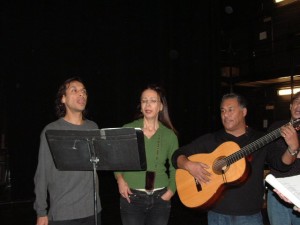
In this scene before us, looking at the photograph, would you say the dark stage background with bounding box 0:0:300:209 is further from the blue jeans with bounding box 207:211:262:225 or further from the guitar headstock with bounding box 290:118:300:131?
the guitar headstock with bounding box 290:118:300:131

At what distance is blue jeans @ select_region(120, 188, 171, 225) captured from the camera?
2576 millimetres

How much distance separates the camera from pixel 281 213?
2.83 metres

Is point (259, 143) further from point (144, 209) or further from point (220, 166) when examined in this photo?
point (144, 209)

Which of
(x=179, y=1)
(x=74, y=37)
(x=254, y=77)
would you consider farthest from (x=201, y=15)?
(x=74, y=37)

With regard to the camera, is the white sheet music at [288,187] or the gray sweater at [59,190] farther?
the gray sweater at [59,190]

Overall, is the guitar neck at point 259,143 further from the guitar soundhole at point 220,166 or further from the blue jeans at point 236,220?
the blue jeans at point 236,220

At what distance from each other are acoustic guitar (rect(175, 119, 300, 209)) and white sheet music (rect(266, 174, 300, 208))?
84 centimetres

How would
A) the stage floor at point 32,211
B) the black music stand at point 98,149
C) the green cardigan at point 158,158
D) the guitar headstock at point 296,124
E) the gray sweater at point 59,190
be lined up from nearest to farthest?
the black music stand at point 98,149
the gray sweater at point 59,190
the guitar headstock at point 296,124
the green cardigan at point 158,158
the stage floor at point 32,211

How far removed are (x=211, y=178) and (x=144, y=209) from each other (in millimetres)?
675

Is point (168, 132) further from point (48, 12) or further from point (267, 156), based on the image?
point (48, 12)

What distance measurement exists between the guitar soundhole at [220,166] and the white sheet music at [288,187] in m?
1.04

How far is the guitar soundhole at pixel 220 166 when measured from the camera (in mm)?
2746

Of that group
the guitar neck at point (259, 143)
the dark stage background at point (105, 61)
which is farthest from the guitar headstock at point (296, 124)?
the dark stage background at point (105, 61)

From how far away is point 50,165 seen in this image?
7.97 feet
